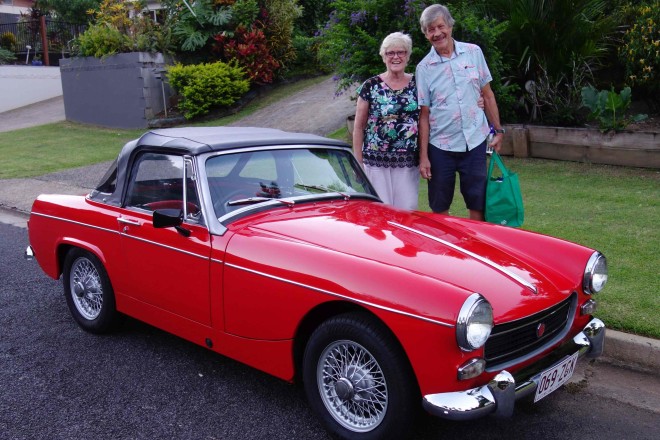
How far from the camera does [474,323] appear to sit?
2.80 metres

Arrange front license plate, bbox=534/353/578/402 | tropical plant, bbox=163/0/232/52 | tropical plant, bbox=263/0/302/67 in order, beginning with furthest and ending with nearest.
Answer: tropical plant, bbox=263/0/302/67
tropical plant, bbox=163/0/232/52
front license plate, bbox=534/353/578/402

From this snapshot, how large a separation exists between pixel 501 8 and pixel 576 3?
1090mm

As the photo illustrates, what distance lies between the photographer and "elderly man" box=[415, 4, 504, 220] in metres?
4.92

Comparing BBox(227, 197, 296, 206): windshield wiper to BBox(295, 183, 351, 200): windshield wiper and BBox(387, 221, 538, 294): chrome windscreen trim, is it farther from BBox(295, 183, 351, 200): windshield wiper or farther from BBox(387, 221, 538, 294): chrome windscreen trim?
BBox(387, 221, 538, 294): chrome windscreen trim

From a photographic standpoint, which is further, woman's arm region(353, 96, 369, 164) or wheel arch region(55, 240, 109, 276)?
woman's arm region(353, 96, 369, 164)

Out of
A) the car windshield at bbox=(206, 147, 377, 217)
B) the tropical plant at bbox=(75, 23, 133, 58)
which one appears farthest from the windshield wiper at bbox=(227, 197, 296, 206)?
the tropical plant at bbox=(75, 23, 133, 58)

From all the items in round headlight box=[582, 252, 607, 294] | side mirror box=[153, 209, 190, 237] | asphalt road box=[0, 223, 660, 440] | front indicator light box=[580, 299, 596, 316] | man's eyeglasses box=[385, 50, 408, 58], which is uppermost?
man's eyeglasses box=[385, 50, 408, 58]

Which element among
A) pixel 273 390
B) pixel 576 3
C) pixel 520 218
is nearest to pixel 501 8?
pixel 576 3

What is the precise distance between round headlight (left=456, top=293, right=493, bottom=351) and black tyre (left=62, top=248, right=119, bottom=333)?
105 inches

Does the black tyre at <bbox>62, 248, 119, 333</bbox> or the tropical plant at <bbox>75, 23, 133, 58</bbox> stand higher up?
the tropical plant at <bbox>75, 23, 133, 58</bbox>

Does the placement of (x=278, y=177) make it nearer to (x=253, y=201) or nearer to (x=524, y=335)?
(x=253, y=201)

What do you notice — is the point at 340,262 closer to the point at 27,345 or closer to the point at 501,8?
the point at 27,345

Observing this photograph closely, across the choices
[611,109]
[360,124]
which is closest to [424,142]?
[360,124]

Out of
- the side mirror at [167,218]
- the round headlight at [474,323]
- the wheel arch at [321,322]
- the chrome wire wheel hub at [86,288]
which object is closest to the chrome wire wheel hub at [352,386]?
the wheel arch at [321,322]
